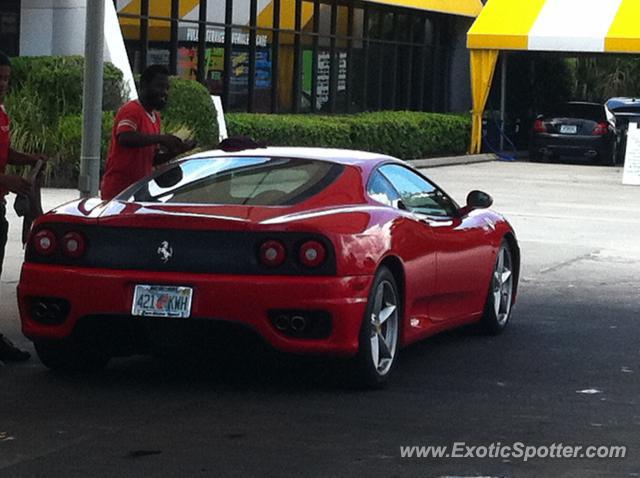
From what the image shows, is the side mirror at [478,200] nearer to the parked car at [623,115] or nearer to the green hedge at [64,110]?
the green hedge at [64,110]

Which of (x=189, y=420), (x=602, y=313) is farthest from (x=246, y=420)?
(x=602, y=313)

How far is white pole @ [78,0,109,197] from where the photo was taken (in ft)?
45.4

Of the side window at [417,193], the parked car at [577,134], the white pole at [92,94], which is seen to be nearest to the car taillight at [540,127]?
the parked car at [577,134]

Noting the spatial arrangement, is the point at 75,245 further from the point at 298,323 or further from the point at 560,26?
the point at 560,26

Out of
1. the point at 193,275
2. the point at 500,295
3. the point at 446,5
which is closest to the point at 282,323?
the point at 193,275

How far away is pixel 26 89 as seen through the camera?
22.9 m

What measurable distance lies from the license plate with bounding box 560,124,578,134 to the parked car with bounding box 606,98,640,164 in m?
1.52

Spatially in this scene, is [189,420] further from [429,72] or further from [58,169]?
[429,72]

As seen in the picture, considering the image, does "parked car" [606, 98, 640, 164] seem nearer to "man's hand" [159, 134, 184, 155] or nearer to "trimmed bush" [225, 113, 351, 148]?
"trimmed bush" [225, 113, 351, 148]

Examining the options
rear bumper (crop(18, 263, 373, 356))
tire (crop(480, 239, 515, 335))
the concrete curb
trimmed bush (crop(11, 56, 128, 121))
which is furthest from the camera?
the concrete curb

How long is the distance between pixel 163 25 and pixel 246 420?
22.9 m

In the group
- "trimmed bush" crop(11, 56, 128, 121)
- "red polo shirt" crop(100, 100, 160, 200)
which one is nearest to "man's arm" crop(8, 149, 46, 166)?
"red polo shirt" crop(100, 100, 160, 200)

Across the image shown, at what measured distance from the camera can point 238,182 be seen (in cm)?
895

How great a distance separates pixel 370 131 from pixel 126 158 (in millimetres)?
22501
